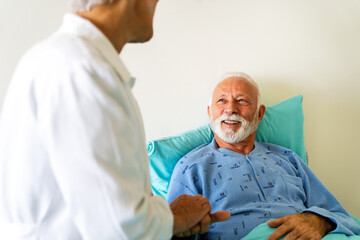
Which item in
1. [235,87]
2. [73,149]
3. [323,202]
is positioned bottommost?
[323,202]

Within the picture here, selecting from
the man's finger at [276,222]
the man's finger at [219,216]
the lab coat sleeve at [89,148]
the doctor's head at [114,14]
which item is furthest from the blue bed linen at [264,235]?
the doctor's head at [114,14]

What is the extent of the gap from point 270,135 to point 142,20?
4.22ft

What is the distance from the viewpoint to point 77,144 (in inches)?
26.2

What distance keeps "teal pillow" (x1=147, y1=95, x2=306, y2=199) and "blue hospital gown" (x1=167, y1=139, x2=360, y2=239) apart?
0.22 ft

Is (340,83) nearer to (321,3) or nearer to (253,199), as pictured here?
(321,3)

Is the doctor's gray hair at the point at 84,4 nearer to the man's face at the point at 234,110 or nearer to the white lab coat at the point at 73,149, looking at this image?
the white lab coat at the point at 73,149

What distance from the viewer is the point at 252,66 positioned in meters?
2.16

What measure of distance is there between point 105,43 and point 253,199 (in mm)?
1046

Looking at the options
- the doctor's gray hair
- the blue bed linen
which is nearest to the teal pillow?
the blue bed linen

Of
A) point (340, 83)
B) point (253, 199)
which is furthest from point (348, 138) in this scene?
point (253, 199)

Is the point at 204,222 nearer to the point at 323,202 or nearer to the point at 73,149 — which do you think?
the point at 73,149

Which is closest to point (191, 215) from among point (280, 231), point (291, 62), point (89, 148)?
point (89, 148)

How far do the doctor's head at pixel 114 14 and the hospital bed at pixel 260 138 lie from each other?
0.94m

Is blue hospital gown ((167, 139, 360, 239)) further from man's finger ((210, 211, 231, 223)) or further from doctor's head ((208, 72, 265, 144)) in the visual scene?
man's finger ((210, 211, 231, 223))
